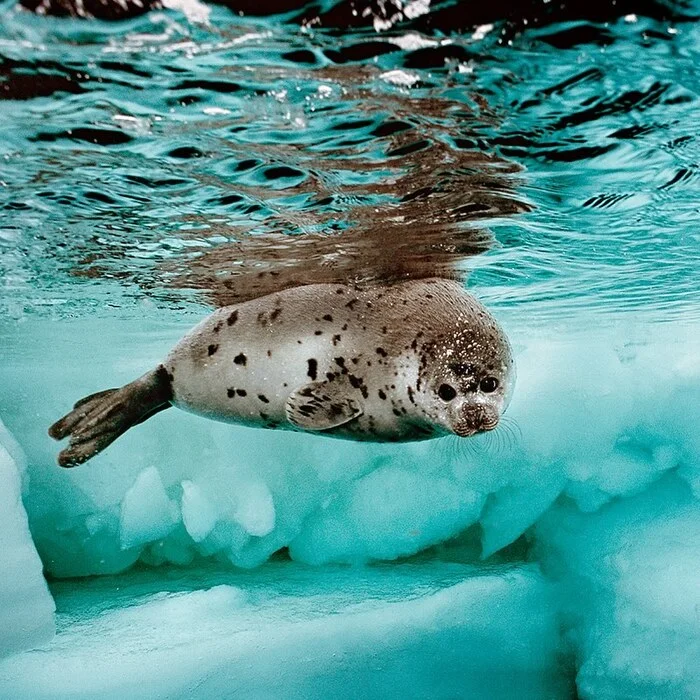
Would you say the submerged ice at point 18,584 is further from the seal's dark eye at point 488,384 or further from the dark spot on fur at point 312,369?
the seal's dark eye at point 488,384

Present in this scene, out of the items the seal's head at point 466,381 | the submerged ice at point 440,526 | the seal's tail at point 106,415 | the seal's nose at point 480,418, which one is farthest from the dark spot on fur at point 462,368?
the submerged ice at point 440,526

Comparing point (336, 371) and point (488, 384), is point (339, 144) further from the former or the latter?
point (488, 384)

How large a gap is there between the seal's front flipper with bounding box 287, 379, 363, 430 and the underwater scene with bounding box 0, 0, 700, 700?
16 millimetres

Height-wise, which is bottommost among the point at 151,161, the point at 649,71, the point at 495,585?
the point at 495,585

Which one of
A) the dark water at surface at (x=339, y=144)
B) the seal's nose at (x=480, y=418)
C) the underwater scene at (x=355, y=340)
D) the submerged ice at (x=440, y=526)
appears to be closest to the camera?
the dark water at surface at (x=339, y=144)

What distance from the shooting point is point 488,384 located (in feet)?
11.9

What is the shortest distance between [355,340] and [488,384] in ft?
2.52

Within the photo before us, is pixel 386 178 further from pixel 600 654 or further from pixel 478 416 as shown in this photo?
pixel 600 654

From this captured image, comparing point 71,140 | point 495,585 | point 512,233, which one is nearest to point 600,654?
point 495,585

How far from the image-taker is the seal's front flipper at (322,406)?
3.53 metres

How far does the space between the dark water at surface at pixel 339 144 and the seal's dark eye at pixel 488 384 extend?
150cm

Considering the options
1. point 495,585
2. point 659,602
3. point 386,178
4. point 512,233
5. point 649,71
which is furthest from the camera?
point 495,585

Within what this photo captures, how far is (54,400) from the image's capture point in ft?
51.6

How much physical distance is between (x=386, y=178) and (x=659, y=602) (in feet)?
25.6
